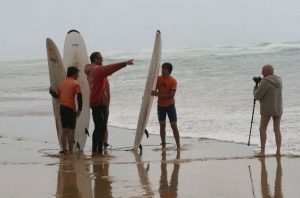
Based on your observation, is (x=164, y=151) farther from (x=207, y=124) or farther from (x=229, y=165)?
(x=207, y=124)

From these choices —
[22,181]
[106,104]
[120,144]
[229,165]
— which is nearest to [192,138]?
[120,144]

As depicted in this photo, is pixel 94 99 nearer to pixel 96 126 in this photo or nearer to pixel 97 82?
pixel 97 82

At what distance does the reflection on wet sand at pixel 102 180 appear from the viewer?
18.1 feet

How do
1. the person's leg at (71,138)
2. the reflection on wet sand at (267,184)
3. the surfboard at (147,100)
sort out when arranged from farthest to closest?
the surfboard at (147,100) → the person's leg at (71,138) → the reflection on wet sand at (267,184)

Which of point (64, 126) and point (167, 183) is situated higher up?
point (64, 126)

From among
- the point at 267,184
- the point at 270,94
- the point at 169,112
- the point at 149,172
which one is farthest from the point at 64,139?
the point at 267,184

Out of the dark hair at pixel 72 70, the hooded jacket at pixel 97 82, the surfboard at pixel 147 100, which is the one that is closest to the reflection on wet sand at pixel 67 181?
the hooded jacket at pixel 97 82

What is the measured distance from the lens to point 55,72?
9320 millimetres

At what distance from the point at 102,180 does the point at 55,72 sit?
11.8 feet

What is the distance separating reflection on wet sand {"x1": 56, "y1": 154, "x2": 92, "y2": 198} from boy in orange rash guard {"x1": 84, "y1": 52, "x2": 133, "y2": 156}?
1.78ft

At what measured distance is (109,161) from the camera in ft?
25.1

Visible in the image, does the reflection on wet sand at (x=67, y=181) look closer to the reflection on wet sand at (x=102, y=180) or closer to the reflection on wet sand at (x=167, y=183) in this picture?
the reflection on wet sand at (x=102, y=180)

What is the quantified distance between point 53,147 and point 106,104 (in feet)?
5.49

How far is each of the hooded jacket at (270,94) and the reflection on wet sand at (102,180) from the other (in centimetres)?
255
